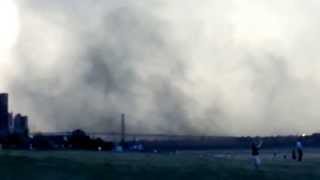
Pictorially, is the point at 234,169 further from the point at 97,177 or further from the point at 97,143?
the point at 97,143

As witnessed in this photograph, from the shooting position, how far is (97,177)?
58469mm

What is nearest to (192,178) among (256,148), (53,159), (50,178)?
(50,178)

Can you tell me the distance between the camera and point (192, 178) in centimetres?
6050

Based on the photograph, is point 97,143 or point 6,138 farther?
point 97,143

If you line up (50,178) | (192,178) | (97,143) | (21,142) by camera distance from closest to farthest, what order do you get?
(50,178) < (192,178) < (21,142) < (97,143)

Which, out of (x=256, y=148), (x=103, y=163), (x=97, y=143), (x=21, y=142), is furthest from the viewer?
(x=97, y=143)

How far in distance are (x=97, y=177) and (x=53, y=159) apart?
1184 cm

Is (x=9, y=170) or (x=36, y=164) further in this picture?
(x=36, y=164)

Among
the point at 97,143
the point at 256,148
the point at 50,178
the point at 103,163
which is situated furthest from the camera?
the point at 97,143

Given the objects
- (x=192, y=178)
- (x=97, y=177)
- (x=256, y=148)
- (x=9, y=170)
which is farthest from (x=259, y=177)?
(x=256, y=148)

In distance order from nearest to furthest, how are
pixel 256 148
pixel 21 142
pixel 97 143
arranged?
pixel 256 148, pixel 21 142, pixel 97 143

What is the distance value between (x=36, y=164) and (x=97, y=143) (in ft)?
272

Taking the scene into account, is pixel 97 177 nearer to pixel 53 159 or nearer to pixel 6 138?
pixel 53 159

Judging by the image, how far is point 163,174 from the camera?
61.8 m
